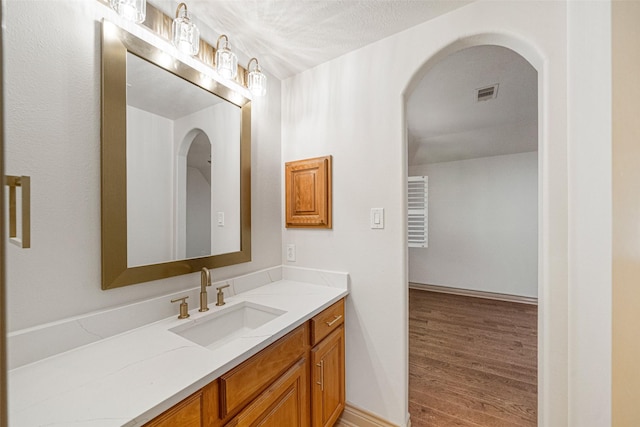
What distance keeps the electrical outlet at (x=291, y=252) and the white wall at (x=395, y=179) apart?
0.05 metres

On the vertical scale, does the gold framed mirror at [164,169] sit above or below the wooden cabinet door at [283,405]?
above

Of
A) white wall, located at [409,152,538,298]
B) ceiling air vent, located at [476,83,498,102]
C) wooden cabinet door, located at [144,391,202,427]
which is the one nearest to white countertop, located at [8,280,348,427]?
wooden cabinet door, located at [144,391,202,427]

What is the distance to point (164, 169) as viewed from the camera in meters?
1.23

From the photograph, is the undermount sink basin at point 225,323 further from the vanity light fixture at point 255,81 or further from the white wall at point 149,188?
the vanity light fixture at point 255,81

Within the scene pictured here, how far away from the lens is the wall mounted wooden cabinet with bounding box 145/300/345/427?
31.1 inches

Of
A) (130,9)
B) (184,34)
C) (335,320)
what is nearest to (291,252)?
(335,320)

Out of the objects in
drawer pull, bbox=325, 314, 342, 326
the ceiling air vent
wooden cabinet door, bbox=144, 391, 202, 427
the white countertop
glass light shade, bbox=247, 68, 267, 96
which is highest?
the ceiling air vent

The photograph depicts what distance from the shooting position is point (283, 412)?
108 centimetres

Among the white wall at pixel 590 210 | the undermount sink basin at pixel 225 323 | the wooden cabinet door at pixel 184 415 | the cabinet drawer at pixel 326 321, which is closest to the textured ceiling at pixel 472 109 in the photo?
the white wall at pixel 590 210

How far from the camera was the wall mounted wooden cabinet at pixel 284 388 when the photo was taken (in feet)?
2.59

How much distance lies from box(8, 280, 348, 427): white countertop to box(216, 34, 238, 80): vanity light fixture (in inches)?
50.8

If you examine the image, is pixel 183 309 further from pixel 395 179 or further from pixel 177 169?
pixel 395 179

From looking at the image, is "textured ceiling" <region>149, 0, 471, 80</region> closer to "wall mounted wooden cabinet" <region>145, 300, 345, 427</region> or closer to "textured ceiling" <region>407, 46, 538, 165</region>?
"textured ceiling" <region>407, 46, 538, 165</region>

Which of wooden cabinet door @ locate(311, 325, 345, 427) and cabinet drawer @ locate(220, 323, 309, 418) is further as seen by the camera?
wooden cabinet door @ locate(311, 325, 345, 427)
